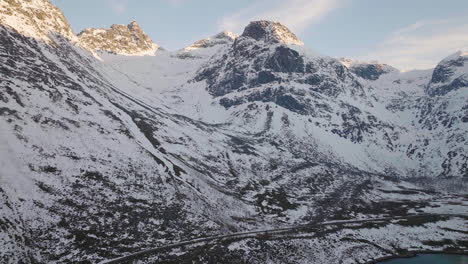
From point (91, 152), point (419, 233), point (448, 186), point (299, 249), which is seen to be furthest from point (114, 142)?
point (448, 186)

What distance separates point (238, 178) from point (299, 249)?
191ft

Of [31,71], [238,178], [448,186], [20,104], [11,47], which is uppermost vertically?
[11,47]

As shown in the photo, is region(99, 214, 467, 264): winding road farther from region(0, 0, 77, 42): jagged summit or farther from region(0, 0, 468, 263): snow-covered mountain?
region(0, 0, 77, 42): jagged summit

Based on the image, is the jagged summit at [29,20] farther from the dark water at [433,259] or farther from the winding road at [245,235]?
the dark water at [433,259]

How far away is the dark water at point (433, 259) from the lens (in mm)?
76500

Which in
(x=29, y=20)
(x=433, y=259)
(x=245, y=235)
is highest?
(x=29, y=20)

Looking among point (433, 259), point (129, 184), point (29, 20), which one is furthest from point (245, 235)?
point (29, 20)

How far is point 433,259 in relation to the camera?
78.9 meters

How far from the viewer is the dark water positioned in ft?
251

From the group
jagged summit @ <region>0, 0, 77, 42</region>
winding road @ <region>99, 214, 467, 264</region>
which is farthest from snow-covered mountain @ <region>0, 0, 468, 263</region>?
winding road @ <region>99, 214, 467, 264</region>

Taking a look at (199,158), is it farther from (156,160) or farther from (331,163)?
(331,163)

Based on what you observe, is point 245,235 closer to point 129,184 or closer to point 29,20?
point 129,184

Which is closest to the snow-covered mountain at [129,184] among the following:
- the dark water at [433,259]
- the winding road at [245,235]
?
the winding road at [245,235]

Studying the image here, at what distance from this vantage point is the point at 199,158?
443ft
